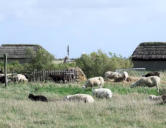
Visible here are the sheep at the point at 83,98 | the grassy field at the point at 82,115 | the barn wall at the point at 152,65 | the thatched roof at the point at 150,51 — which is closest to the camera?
the grassy field at the point at 82,115

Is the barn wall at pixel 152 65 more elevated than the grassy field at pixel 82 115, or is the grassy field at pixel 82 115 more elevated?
the barn wall at pixel 152 65

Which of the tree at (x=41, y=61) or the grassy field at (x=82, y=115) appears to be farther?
the tree at (x=41, y=61)

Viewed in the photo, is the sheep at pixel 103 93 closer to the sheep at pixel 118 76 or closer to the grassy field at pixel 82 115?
the grassy field at pixel 82 115

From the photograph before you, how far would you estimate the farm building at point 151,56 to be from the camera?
4447 centimetres

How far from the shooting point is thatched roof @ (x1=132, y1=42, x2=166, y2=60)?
148 feet

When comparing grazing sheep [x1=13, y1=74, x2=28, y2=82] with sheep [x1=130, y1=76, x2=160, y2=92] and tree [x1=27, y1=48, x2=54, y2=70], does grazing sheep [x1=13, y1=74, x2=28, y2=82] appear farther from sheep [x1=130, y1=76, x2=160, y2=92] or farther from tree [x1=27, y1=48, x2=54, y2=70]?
tree [x1=27, y1=48, x2=54, y2=70]

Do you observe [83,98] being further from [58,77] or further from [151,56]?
[151,56]

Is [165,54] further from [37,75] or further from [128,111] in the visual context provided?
[128,111]

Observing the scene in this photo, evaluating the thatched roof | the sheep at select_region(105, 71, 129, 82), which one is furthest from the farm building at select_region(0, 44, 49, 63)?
the sheep at select_region(105, 71, 129, 82)

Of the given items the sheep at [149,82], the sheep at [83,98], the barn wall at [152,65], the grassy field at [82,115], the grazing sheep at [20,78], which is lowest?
the grassy field at [82,115]

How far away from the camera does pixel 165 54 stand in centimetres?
4469

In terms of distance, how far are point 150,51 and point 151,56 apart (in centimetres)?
102

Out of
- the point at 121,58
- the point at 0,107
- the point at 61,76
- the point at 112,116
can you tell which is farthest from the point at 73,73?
the point at 112,116

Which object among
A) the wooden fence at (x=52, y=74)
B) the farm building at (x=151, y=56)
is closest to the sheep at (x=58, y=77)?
the wooden fence at (x=52, y=74)
